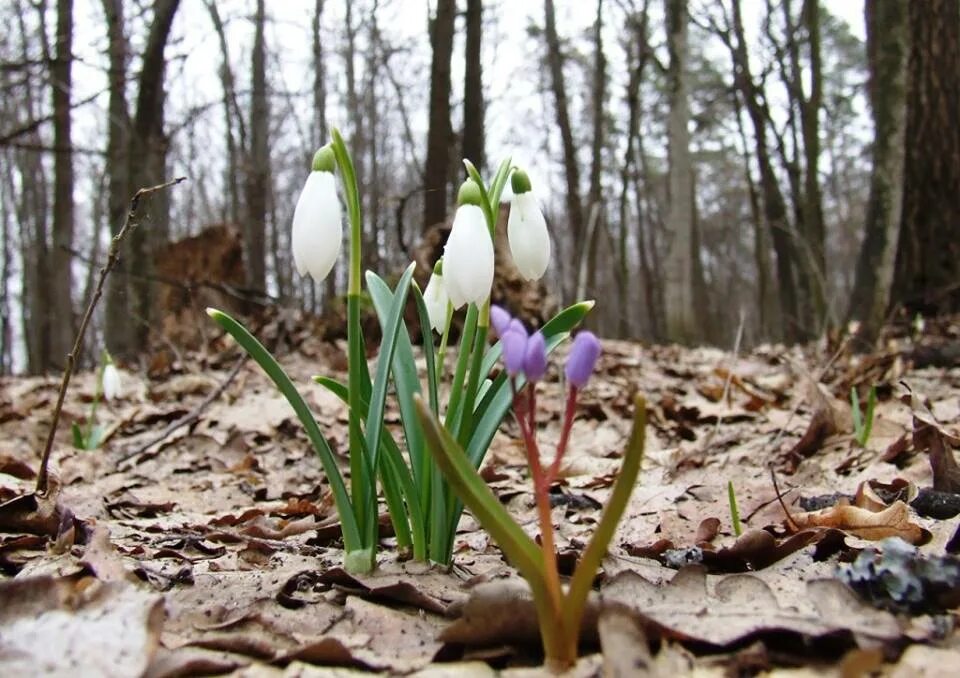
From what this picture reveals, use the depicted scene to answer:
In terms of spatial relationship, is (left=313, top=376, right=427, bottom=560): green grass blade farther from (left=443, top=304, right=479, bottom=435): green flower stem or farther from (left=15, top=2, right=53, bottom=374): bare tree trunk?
(left=15, top=2, right=53, bottom=374): bare tree trunk

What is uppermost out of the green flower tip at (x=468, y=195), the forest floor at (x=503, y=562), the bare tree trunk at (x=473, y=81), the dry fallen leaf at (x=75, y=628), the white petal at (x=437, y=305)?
the bare tree trunk at (x=473, y=81)

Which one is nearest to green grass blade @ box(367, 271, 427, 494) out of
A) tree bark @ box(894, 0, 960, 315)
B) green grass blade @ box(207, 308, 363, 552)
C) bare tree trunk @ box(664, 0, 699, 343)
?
green grass blade @ box(207, 308, 363, 552)

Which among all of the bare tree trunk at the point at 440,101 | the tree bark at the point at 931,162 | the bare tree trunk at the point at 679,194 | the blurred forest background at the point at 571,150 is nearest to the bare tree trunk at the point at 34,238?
the blurred forest background at the point at 571,150

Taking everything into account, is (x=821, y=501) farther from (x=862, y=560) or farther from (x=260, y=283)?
(x=260, y=283)

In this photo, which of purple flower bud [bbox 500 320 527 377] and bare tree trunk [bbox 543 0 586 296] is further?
bare tree trunk [bbox 543 0 586 296]

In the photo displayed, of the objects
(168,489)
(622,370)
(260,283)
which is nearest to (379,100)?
(260,283)

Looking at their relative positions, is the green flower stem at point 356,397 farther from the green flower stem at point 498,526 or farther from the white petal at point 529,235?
the green flower stem at point 498,526

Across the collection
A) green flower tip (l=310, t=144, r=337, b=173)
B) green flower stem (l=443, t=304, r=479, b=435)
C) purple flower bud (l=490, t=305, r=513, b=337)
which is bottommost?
green flower stem (l=443, t=304, r=479, b=435)

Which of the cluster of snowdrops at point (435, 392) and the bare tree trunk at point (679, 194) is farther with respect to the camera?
the bare tree trunk at point (679, 194)
